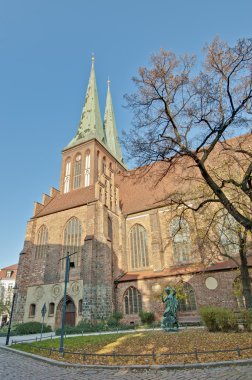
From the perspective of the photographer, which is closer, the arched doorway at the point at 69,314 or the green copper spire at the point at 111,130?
the arched doorway at the point at 69,314

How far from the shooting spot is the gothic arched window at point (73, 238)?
81.1ft

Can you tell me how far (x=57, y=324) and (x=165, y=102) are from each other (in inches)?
822

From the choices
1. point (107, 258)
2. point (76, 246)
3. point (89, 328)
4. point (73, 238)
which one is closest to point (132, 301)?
point (107, 258)

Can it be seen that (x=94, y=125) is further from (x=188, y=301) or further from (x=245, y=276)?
(x=245, y=276)

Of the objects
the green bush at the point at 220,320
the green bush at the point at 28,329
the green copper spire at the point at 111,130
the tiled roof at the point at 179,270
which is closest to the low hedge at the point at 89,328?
the green bush at the point at 28,329

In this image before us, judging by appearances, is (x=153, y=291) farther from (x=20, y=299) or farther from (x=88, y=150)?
(x=88, y=150)

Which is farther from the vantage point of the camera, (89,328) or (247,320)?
(89,328)

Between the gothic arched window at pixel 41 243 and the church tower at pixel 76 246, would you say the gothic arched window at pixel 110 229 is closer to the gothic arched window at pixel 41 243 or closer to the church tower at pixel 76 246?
the church tower at pixel 76 246

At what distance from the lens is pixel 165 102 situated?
33.9 feet

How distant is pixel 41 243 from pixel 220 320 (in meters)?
20.6

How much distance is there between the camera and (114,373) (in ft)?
22.7

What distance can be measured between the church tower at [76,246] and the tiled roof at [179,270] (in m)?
1.62

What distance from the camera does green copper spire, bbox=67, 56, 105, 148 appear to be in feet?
119

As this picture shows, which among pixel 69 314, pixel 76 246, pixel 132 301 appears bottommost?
pixel 69 314
